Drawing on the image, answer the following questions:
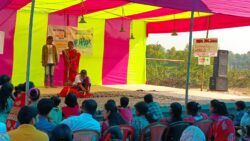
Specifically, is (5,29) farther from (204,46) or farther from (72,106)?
(72,106)

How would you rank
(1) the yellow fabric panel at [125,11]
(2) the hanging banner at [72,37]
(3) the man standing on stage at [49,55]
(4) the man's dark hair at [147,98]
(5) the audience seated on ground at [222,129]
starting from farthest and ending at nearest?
(2) the hanging banner at [72,37]
(3) the man standing on stage at [49,55]
(1) the yellow fabric panel at [125,11]
(4) the man's dark hair at [147,98]
(5) the audience seated on ground at [222,129]

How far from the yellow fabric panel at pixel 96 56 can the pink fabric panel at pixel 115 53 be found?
0.15 m

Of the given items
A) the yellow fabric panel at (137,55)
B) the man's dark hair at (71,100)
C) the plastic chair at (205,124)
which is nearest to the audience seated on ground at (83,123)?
the man's dark hair at (71,100)

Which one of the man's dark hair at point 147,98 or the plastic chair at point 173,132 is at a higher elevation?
the man's dark hair at point 147,98

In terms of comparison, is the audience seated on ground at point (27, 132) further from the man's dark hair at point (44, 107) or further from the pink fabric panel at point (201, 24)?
the pink fabric panel at point (201, 24)

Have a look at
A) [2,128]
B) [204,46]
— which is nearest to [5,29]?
[204,46]

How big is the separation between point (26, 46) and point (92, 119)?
8408mm

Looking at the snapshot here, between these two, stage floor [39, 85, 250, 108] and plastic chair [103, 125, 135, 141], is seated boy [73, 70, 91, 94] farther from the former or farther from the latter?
plastic chair [103, 125, 135, 141]

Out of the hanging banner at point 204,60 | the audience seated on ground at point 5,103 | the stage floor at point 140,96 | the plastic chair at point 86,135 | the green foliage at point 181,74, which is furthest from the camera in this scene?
the green foliage at point 181,74

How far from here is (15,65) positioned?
11125 mm

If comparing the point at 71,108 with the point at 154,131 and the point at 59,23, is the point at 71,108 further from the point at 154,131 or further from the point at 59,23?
the point at 59,23

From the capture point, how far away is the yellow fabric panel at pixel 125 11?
988cm

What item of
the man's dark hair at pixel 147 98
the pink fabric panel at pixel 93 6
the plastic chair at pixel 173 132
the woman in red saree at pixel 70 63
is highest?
the pink fabric panel at pixel 93 6

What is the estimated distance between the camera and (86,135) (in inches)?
127
